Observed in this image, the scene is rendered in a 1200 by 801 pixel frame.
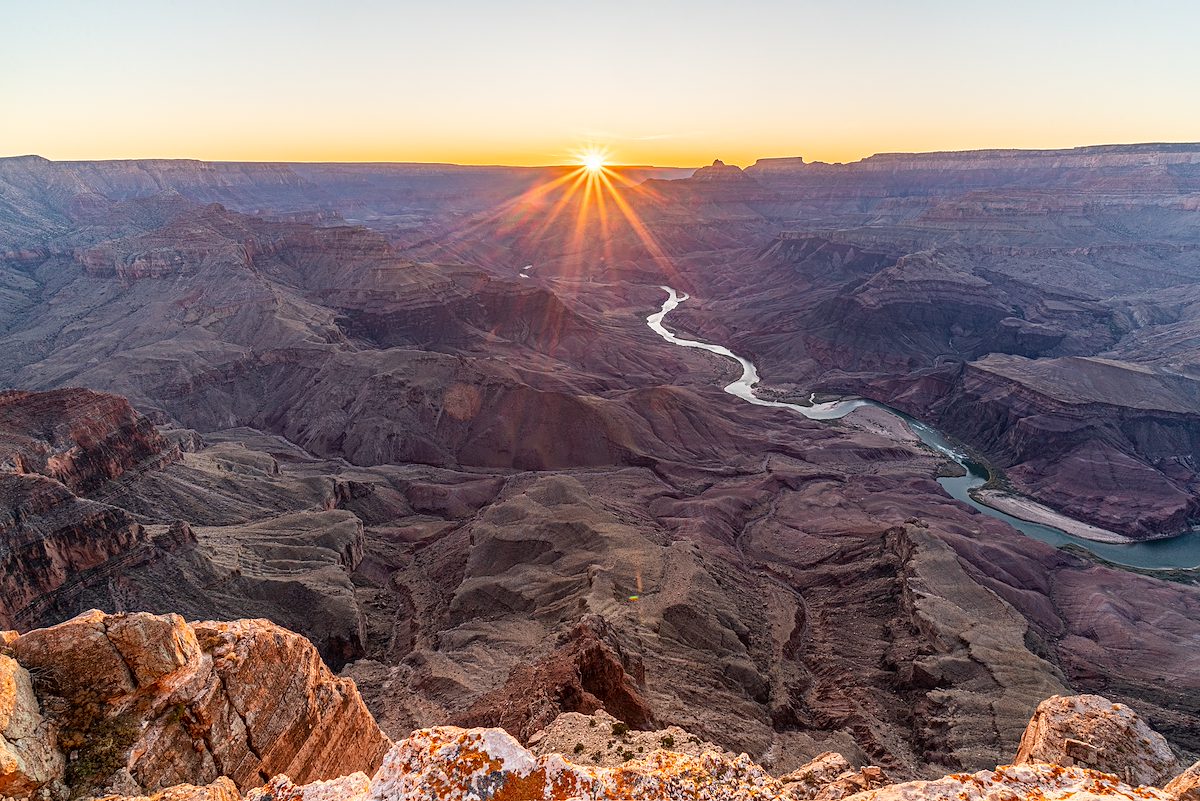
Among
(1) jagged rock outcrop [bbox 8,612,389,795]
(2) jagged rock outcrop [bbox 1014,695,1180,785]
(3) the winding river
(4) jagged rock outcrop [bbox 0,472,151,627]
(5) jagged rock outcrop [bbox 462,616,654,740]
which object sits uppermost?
(1) jagged rock outcrop [bbox 8,612,389,795]

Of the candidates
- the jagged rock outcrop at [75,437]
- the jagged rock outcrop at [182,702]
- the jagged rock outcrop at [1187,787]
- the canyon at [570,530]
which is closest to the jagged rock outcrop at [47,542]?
the canyon at [570,530]

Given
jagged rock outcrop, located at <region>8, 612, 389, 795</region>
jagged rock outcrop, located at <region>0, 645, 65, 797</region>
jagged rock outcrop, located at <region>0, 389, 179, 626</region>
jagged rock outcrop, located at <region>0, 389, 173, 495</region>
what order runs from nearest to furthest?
jagged rock outcrop, located at <region>0, 645, 65, 797</region> → jagged rock outcrop, located at <region>8, 612, 389, 795</region> → jagged rock outcrop, located at <region>0, 389, 179, 626</region> → jagged rock outcrop, located at <region>0, 389, 173, 495</region>

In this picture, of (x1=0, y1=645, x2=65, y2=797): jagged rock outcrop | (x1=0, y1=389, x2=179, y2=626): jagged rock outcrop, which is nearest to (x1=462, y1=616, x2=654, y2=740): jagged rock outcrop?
(x1=0, y1=645, x2=65, y2=797): jagged rock outcrop

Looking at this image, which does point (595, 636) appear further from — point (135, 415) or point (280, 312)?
point (280, 312)

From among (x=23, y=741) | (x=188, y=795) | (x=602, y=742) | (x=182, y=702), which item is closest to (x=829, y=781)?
(x=602, y=742)

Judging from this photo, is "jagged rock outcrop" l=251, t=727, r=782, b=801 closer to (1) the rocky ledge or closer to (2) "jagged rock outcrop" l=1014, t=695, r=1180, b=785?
(1) the rocky ledge

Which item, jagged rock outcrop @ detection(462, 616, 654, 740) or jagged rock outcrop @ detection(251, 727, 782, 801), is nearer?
jagged rock outcrop @ detection(251, 727, 782, 801)

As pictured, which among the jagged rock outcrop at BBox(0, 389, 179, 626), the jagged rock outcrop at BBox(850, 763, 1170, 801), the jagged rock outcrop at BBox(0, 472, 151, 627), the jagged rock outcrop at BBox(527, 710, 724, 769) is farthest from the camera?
the jagged rock outcrop at BBox(0, 389, 179, 626)
